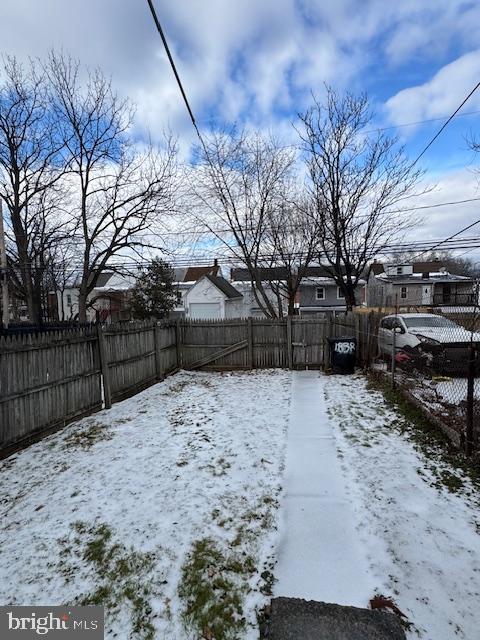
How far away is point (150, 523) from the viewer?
317cm

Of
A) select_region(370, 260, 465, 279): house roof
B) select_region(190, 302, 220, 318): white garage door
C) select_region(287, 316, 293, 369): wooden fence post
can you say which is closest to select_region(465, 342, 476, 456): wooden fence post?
select_region(287, 316, 293, 369): wooden fence post

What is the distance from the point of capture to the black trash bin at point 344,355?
32.9 ft

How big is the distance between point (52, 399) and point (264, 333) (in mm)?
6812

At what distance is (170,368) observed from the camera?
10.6 metres

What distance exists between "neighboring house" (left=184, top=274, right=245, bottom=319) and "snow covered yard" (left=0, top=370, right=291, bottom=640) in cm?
2406

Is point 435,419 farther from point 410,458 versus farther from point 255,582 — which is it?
point 255,582

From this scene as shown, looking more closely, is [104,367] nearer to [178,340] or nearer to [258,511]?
[178,340]

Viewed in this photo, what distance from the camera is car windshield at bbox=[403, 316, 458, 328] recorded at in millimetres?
9398

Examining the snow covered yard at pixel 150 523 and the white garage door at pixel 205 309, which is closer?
the snow covered yard at pixel 150 523

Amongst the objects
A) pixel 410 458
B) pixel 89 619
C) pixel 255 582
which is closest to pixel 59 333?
pixel 89 619

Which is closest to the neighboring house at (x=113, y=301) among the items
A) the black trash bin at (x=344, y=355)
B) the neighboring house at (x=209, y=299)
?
the neighboring house at (x=209, y=299)

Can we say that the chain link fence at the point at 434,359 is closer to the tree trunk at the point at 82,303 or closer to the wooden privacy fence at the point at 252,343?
the wooden privacy fence at the point at 252,343

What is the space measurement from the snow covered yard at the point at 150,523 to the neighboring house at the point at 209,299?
24056mm

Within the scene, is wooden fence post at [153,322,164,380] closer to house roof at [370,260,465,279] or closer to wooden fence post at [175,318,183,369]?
wooden fence post at [175,318,183,369]
